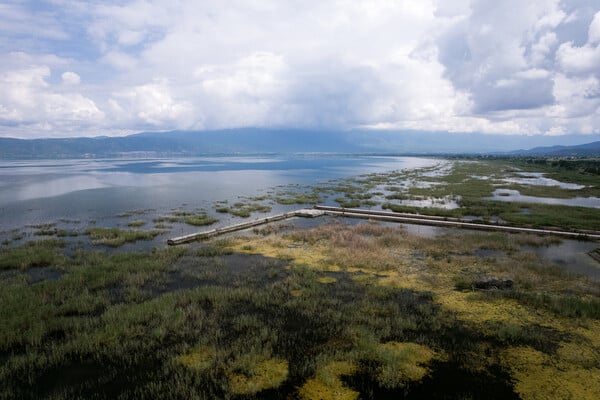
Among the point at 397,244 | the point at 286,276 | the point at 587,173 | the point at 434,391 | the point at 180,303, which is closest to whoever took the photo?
the point at 434,391

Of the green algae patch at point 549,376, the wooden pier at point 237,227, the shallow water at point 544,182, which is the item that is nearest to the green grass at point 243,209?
the wooden pier at point 237,227

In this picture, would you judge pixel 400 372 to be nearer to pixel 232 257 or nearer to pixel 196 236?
pixel 232 257

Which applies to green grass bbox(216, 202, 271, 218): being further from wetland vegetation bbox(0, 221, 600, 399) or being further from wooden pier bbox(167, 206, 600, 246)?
wetland vegetation bbox(0, 221, 600, 399)

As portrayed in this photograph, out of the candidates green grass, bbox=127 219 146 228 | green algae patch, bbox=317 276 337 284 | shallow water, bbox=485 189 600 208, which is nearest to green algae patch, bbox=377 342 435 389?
green algae patch, bbox=317 276 337 284

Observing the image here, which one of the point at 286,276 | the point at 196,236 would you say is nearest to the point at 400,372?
the point at 286,276

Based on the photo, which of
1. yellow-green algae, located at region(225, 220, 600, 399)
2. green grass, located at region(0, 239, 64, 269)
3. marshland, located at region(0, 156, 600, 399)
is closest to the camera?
marshland, located at region(0, 156, 600, 399)

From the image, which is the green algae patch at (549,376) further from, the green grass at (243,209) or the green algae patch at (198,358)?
the green grass at (243,209)

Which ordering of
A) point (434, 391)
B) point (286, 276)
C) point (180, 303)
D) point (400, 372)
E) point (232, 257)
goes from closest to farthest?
1. point (434, 391)
2. point (400, 372)
3. point (180, 303)
4. point (286, 276)
5. point (232, 257)
